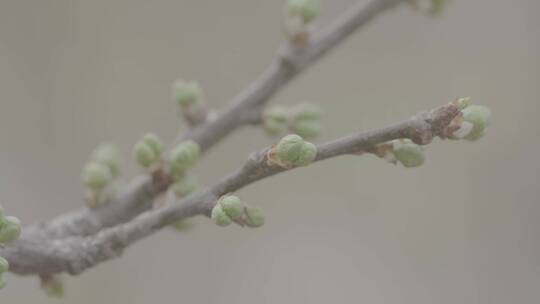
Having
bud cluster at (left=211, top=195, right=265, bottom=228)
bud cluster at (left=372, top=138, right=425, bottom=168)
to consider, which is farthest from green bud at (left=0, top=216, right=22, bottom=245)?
bud cluster at (left=372, top=138, right=425, bottom=168)

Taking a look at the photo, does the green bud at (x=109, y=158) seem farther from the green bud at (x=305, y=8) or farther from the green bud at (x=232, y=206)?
the green bud at (x=232, y=206)

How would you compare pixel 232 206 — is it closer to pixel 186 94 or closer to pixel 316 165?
pixel 186 94

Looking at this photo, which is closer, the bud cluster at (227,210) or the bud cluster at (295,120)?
the bud cluster at (227,210)

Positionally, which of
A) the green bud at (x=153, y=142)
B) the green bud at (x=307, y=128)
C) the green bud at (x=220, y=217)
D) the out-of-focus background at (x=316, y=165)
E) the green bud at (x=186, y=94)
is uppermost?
the out-of-focus background at (x=316, y=165)

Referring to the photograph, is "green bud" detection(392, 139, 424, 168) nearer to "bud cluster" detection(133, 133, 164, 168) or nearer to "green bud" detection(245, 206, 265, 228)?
"green bud" detection(245, 206, 265, 228)

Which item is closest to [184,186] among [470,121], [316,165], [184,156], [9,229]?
[184,156]

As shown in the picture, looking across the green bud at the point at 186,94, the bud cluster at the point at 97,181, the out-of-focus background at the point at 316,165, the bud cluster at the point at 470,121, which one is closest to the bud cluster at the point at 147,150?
the bud cluster at the point at 97,181

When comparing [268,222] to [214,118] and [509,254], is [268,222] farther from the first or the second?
[214,118]

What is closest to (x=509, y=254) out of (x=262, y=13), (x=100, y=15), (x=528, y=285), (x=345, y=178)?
(x=528, y=285)
